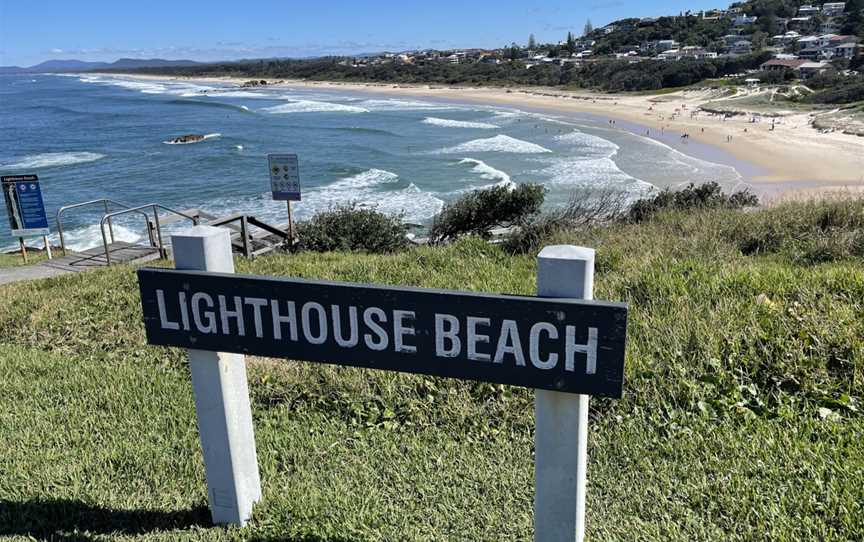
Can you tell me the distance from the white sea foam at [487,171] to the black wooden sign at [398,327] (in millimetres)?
26216

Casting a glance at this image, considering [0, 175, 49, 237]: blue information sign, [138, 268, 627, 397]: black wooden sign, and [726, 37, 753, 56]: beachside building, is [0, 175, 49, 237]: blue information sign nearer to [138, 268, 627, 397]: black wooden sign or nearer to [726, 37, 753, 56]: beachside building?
Result: [138, 268, 627, 397]: black wooden sign

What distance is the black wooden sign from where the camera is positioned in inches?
69.8

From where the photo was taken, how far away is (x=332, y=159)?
3716 cm

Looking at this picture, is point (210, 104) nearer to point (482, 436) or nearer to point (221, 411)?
point (482, 436)

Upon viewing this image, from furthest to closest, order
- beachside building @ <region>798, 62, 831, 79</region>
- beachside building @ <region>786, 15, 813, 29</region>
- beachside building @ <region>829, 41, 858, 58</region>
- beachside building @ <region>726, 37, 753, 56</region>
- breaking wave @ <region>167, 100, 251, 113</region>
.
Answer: beachside building @ <region>786, 15, 813, 29</region> → beachside building @ <region>726, 37, 753, 56</region> → beachside building @ <region>829, 41, 858, 58</region> → breaking wave @ <region>167, 100, 251, 113</region> → beachside building @ <region>798, 62, 831, 79</region>

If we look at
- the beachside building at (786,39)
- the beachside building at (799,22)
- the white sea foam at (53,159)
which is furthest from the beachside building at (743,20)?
the white sea foam at (53,159)

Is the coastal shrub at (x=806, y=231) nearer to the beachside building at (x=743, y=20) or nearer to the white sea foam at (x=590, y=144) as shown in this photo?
the white sea foam at (x=590, y=144)

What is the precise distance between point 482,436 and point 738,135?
42.2 m

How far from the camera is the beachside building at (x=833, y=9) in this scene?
120637 mm

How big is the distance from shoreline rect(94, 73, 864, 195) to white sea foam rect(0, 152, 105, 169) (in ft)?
114

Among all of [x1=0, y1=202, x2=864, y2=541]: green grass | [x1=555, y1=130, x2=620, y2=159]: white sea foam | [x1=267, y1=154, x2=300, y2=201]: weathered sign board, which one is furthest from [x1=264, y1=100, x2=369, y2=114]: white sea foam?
[x1=0, y1=202, x2=864, y2=541]: green grass

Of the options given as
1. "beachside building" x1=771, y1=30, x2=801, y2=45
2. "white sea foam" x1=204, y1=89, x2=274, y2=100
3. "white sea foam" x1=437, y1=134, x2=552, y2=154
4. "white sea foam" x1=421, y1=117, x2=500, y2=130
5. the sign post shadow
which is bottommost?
"white sea foam" x1=437, y1=134, x2=552, y2=154

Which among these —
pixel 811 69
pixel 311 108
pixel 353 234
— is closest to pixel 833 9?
pixel 811 69

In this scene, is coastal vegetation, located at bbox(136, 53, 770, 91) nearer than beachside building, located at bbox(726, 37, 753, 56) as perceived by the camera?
Yes
